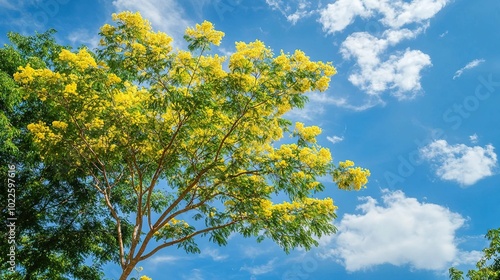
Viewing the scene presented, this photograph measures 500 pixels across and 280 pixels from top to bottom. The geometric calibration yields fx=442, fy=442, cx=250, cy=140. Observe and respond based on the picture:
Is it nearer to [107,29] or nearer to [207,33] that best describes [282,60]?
[207,33]

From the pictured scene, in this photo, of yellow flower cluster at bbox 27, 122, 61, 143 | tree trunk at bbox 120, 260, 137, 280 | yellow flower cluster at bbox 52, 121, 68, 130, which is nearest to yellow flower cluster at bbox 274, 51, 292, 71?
yellow flower cluster at bbox 52, 121, 68, 130

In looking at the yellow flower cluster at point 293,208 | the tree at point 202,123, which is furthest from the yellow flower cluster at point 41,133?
the yellow flower cluster at point 293,208

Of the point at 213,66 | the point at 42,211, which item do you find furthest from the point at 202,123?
the point at 42,211

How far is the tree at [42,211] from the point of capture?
12156 mm

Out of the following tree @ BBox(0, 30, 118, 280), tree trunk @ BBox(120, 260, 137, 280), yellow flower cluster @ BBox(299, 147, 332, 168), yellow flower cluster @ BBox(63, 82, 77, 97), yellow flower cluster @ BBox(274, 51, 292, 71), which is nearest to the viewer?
yellow flower cluster @ BBox(63, 82, 77, 97)

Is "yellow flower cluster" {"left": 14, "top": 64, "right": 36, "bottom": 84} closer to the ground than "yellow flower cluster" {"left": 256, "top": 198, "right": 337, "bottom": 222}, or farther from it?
farther from it

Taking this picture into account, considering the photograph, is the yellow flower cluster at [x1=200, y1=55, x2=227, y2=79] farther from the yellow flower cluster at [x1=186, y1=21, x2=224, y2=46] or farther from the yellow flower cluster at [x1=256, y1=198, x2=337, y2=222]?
the yellow flower cluster at [x1=256, y1=198, x2=337, y2=222]

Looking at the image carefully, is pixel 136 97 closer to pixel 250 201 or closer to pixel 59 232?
pixel 250 201

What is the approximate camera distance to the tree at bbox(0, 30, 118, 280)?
12.2m

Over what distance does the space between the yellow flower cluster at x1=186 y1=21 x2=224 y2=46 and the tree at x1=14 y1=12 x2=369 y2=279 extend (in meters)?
0.02

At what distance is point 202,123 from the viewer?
356 inches

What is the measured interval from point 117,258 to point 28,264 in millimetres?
2406

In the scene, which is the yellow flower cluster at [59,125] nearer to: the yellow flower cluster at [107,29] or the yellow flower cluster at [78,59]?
the yellow flower cluster at [78,59]

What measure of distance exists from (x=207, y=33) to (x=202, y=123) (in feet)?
5.90
